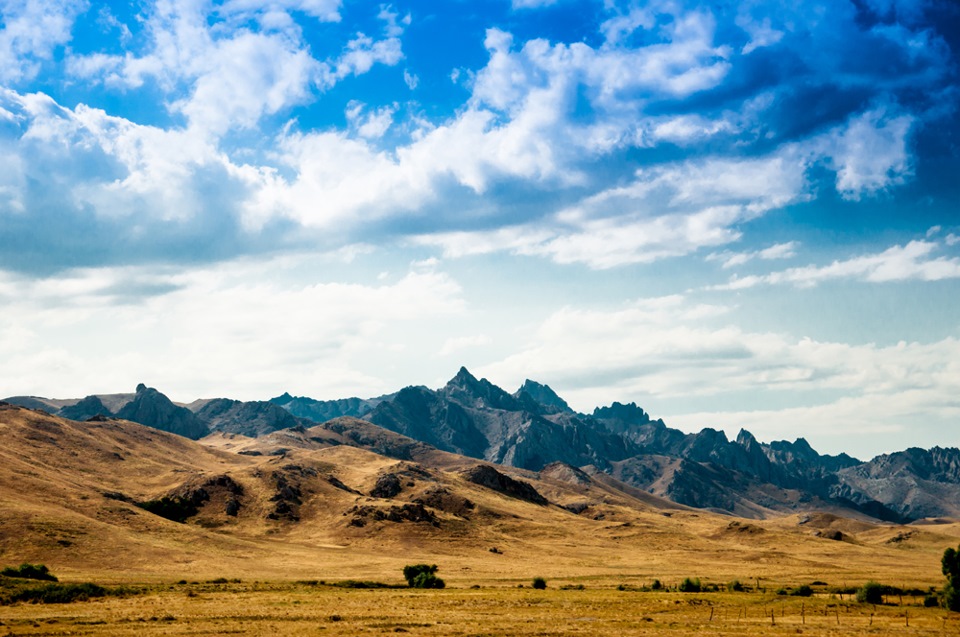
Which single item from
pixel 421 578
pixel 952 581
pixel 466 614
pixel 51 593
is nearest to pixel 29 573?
pixel 51 593

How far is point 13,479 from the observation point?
593 feet

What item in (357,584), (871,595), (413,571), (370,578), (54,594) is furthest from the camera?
(370,578)

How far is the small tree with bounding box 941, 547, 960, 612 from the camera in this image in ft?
278

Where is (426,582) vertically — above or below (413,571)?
below

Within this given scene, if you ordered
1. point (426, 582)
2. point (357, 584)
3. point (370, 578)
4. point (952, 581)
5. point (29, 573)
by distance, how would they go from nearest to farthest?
point (952, 581)
point (29, 573)
point (426, 582)
point (357, 584)
point (370, 578)

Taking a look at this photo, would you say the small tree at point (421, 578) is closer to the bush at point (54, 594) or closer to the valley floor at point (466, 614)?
the valley floor at point (466, 614)

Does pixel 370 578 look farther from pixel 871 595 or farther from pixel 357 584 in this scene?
pixel 871 595

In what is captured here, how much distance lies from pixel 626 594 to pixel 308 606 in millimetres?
38730

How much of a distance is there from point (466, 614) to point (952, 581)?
5088 centimetres

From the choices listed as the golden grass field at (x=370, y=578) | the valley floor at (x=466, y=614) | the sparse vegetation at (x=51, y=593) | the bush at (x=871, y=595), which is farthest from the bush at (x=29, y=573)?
the bush at (x=871, y=595)

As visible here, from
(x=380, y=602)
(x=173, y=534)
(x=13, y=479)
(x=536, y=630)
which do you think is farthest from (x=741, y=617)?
(x=13, y=479)

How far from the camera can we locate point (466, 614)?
7788 cm

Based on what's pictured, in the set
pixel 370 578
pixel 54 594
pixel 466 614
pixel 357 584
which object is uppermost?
pixel 466 614

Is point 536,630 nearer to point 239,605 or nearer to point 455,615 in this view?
point 455,615
